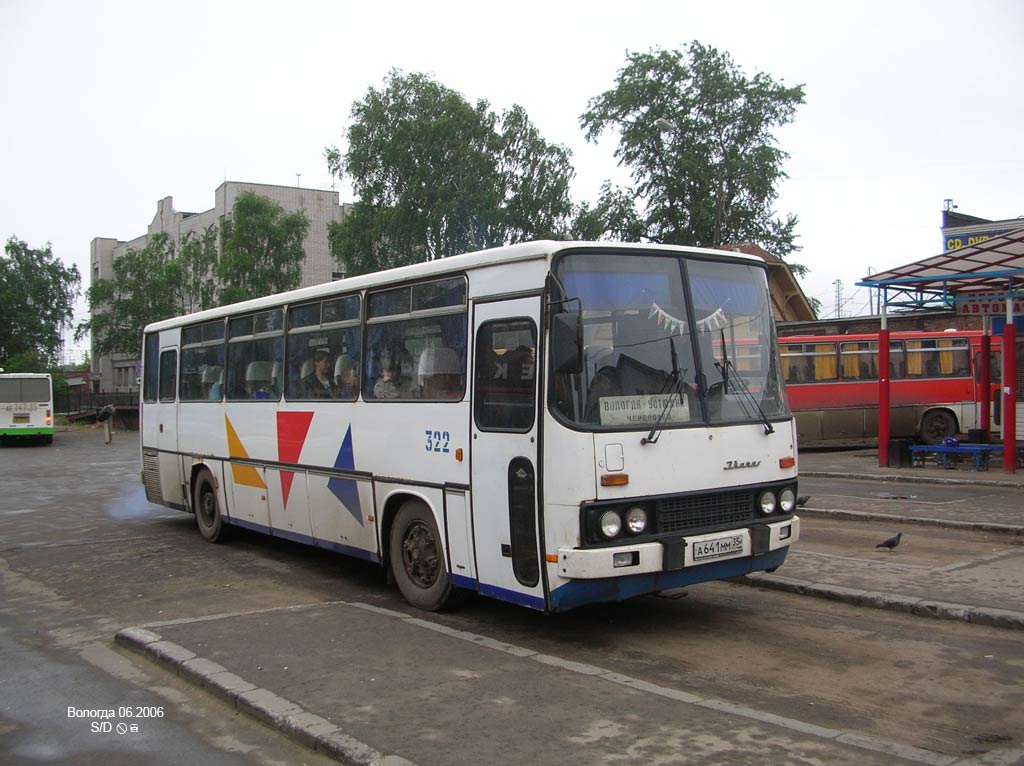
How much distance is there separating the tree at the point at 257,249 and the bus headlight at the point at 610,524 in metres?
54.5

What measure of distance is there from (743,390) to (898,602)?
229 centimetres

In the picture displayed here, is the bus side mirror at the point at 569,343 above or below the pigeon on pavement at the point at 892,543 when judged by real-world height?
above

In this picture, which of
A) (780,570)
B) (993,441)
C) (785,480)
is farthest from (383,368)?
(993,441)

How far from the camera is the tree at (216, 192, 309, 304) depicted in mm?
59219

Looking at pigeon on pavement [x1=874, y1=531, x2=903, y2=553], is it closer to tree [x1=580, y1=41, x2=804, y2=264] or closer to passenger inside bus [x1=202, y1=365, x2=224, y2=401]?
passenger inside bus [x1=202, y1=365, x2=224, y2=401]

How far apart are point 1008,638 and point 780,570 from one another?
253 centimetres

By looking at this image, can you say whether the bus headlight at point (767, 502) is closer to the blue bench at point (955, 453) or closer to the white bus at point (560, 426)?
the white bus at point (560, 426)

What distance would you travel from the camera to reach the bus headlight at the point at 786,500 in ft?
24.7

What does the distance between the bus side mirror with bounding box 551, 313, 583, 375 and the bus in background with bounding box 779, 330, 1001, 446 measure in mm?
20415

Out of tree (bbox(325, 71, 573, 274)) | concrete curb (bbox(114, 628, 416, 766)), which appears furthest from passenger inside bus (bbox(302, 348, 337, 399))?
tree (bbox(325, 71, 573, 274))

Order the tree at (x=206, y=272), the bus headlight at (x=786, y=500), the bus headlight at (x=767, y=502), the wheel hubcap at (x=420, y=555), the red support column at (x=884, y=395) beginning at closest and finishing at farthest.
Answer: the bus headlight at (x=767, y=502), the bus headlight at (x=786, y=500), the wheel hubcap at (x=420, y=555), the red support column at (x=884, y=395), the tree at (x=206, y=272)

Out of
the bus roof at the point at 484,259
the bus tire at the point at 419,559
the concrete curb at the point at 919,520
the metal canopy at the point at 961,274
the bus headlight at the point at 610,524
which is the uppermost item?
the metal canopy at the point at 961,274

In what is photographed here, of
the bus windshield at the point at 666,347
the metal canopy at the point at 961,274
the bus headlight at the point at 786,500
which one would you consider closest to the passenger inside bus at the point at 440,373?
the bus windshield at the point at 666,347

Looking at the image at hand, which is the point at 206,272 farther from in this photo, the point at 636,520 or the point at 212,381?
the point at 636,520
